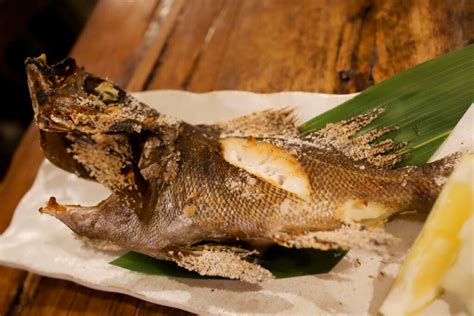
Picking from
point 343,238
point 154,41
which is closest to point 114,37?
point 154,41

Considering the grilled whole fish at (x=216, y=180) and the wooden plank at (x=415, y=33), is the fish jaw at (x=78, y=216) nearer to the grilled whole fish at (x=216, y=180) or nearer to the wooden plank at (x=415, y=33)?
the grilled whole fish at (x=216, y=180)

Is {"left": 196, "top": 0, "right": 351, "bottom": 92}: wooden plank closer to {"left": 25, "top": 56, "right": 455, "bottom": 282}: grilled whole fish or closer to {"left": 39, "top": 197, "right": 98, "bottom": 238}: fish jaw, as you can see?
{"left": 25, "top": 56, "right": 455, "bottom": 282}: grilled whole fish

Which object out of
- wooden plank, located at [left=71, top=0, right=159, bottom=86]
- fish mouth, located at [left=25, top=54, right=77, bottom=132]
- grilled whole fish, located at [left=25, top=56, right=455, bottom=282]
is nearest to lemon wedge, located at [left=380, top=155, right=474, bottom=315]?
grilled whole fish, located at [left=25, top=56, right=455, bottom=282]

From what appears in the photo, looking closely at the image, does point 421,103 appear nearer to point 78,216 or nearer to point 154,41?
point 78,216

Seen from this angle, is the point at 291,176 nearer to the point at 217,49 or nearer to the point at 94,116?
the point at 94,116

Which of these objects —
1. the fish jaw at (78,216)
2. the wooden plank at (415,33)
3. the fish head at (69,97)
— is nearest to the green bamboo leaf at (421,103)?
the wooden plank at (415,33)
